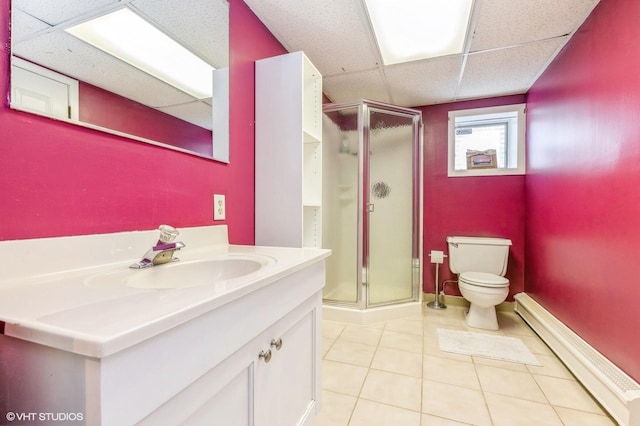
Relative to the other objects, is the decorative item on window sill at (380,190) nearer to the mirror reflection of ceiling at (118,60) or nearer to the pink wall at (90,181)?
the pink wall at (90,181)

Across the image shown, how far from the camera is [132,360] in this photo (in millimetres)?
407

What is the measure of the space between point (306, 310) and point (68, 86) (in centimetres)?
105

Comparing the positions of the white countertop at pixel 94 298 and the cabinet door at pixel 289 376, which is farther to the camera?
the cabinet door at pixel 289 376

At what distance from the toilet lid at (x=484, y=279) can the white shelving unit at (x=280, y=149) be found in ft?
5.11

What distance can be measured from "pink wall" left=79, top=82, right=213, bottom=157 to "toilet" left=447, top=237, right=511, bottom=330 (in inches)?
87.5

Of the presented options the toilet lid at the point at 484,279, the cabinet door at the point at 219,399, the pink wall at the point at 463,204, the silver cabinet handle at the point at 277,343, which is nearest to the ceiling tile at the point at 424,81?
the pink wall at the point at 463,204

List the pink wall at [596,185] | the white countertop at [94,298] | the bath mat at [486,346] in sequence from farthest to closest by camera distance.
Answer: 1. the bath mat at [486,346]
2. the pink wall at [596,185]
3. the white countertop at [94,298]

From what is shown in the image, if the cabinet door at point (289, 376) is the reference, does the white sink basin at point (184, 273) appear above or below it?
above

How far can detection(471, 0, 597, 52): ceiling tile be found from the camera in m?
1.54

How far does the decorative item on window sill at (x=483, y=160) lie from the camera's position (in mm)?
2732

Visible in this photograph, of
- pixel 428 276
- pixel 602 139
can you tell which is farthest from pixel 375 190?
pixel 602 139

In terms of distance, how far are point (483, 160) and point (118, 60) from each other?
297cm

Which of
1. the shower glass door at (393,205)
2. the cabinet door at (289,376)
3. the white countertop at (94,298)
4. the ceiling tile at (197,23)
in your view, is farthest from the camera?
the shower glass door at (393,205)

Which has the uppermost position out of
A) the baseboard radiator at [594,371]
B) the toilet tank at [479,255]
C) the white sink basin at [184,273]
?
the white sink basin at [184,273]
